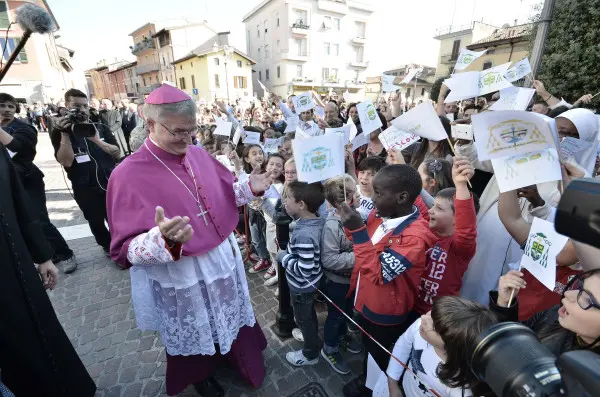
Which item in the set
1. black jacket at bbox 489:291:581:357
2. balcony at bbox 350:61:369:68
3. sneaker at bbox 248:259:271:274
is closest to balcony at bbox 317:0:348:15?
balcony at bbox 350:61:369:68

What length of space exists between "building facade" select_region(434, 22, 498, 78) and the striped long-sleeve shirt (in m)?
36.6

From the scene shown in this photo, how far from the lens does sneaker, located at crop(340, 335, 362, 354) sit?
2.80 meters

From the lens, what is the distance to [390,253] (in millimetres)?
1737

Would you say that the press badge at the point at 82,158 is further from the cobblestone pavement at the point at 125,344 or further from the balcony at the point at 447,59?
the balcony at the point at 447,59

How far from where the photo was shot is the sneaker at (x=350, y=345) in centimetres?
280

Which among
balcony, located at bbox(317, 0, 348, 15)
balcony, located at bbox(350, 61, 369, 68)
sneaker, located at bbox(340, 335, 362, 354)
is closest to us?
sneaker, located at bbox(340, 335, 362, 354)

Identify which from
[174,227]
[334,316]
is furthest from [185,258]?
[334,316]

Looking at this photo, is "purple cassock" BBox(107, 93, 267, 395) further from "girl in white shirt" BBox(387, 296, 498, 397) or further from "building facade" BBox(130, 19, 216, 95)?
"building facade" BBox(130, 19, 216, 95)

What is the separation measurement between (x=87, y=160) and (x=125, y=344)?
2.61 meters

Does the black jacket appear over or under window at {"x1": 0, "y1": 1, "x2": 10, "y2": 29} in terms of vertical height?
under

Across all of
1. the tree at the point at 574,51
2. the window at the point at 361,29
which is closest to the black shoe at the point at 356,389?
the tree at the point at 574,51

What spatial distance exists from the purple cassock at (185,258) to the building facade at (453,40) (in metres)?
37.0

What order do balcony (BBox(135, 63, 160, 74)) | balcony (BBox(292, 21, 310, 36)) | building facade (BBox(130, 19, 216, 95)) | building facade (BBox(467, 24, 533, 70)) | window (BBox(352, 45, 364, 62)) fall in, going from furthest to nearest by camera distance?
window (BBox(352, 45, 364, 62)) → balcony (BBox(135, 63, 160, 74)) → building facade (BBox(130, 19, 216, 95)) → balcony (BBox(292, 21, 310, 36)) → building facade (BBox(467, 24, 533, 70))

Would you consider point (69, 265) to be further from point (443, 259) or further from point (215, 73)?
point (215, 73)
